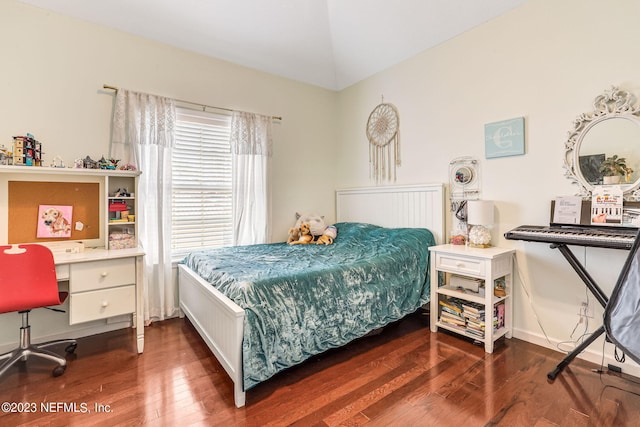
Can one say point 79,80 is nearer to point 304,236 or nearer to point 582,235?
point 304,236

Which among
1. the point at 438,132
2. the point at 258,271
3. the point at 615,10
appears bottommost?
the point at 258,271

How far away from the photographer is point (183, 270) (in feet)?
9.14

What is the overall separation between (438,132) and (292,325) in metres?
2.38

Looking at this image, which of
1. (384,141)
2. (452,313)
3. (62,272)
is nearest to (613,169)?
(452,313)

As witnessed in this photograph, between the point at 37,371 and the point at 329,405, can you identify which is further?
the point at 37,371

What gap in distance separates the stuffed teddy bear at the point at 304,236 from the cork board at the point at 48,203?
1887mm

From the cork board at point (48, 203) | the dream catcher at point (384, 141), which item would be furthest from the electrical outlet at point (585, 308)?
the cork board at point (48, 203)

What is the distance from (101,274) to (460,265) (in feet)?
8.92

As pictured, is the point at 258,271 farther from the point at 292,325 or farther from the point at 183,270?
the point at 183,270

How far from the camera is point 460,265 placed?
2500 millimetres

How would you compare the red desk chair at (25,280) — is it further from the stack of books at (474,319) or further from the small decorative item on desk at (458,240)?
the small decorative item on desk at (458,240)

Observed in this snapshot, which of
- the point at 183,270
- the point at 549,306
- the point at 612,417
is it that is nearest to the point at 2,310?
the point at 183,270

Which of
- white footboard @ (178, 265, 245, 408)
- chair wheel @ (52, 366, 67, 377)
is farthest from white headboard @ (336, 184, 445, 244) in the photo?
chair wheel @ (52, 366, 67, 377)

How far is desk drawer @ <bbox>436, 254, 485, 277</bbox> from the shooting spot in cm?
238
